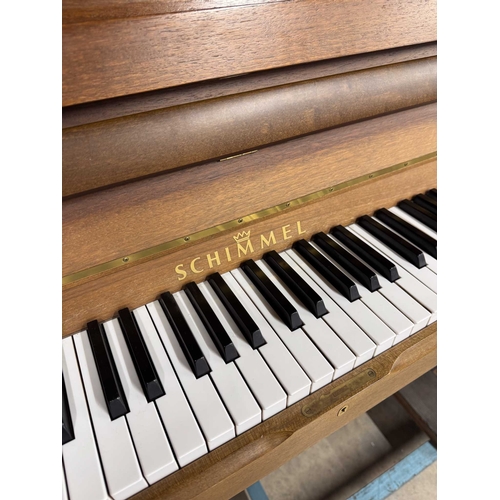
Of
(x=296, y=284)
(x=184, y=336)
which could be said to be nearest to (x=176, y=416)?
(x=184, y=336)

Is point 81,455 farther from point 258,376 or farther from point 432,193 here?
point 432,193

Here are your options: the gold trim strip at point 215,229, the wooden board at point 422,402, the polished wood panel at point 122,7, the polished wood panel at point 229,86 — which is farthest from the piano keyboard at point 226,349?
the wooden board at point 422,402

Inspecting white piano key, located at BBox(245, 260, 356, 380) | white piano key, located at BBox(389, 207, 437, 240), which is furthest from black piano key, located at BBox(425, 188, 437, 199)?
white piano key, located at BBox(245, 260, 356, 380)

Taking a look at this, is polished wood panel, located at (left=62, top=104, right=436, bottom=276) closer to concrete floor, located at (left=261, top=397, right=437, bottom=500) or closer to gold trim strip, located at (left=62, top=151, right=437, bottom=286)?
gold trim strip, located at (left=62, top=151, right=437, bottom=286)

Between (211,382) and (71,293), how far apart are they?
0.35 m

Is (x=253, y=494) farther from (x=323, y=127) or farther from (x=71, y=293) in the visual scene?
(x=323, y=127)

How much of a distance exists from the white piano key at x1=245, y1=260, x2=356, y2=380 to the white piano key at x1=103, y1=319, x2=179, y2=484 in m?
0.36

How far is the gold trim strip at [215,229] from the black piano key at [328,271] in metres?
0.13

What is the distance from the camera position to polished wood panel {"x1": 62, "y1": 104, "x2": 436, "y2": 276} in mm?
780

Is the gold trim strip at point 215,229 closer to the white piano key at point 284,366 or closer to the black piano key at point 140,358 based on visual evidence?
the black piano key at point 140,358

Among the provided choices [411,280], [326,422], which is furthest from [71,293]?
[411,280]

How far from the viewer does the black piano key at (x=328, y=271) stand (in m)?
0.93

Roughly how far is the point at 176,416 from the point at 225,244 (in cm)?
41

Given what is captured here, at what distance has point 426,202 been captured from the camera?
4.06 feet
